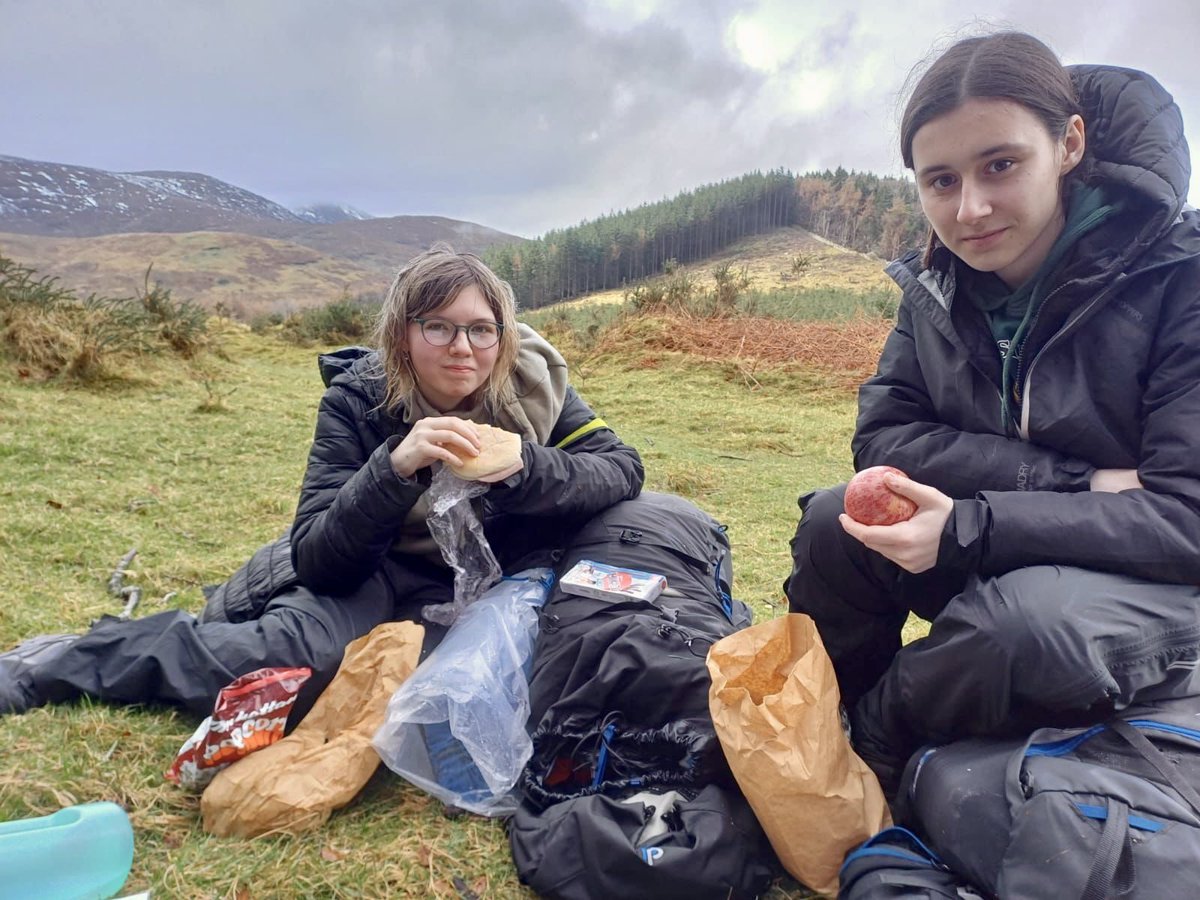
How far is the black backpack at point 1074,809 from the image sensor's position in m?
1.14

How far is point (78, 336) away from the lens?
761 cm

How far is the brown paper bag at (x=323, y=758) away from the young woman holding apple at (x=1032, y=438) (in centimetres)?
114

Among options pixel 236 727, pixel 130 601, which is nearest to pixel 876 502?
pixel 236 727

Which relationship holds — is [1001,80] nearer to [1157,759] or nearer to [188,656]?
[1157,759]

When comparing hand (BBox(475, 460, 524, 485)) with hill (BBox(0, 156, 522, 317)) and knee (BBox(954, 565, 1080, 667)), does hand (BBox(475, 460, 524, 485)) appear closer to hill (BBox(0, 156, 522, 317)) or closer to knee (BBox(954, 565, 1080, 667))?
knee (BBox(954, 565, 1080, 667))

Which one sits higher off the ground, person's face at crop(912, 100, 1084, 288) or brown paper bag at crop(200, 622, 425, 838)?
person's face at crop(912, 100, 1084, 288)

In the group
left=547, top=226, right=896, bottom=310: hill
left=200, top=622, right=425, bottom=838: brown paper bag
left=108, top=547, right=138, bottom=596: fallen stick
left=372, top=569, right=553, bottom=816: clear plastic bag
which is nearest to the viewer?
left=200, top=622, right=425, bottom=838: brown paper bag

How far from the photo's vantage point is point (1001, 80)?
1.60 meters

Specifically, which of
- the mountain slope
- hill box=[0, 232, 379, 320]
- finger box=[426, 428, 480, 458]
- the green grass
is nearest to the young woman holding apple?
the green grass

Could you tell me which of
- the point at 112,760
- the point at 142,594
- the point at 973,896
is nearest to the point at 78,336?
the point at 142,594

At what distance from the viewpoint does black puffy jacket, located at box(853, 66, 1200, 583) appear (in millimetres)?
1479

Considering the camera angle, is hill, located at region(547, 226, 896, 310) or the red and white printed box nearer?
the red and white printed box

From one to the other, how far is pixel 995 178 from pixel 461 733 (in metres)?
1.80

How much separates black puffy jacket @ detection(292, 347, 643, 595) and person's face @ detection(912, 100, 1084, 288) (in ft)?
4.43
